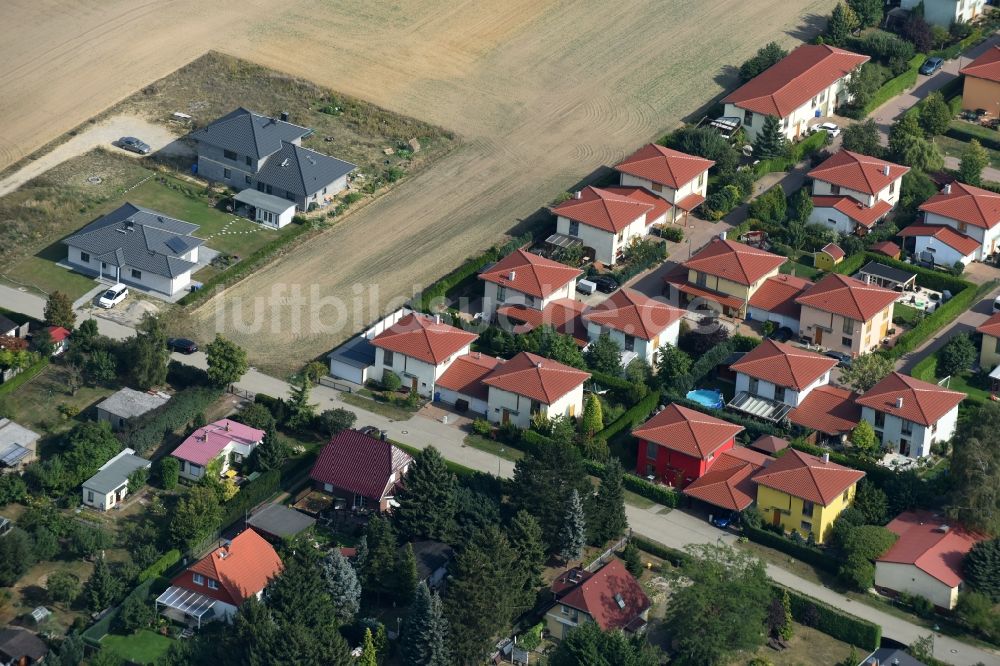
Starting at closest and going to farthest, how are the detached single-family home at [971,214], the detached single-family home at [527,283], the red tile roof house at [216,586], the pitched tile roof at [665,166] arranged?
the red tile roof house at [216,586] < the detached single-family home at [527,283] < the detached single-family home at [971,214] < the pitched tile roof at [665,166]

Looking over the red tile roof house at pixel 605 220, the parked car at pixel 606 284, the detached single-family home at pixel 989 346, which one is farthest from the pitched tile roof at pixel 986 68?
the parked car at pixel 606 284

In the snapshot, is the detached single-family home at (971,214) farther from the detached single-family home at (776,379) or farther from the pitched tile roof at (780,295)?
the detached single-family home at (776,379)

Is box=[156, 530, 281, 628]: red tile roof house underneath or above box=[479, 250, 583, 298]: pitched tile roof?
underneath

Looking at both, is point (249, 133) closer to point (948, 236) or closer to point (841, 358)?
point (841, 358)

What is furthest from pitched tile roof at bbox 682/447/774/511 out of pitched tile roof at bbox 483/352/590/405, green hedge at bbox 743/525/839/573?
pitched tile roof at bbox 483/352/590/405

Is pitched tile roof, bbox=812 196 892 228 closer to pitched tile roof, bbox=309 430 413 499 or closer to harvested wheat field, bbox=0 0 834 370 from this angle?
harvested wheat field, bbox=0 0 834 370
